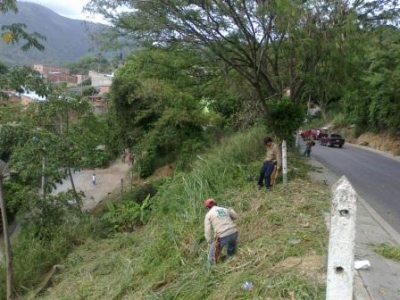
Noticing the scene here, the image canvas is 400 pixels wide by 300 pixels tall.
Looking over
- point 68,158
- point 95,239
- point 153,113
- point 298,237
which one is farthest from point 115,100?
point 298,237

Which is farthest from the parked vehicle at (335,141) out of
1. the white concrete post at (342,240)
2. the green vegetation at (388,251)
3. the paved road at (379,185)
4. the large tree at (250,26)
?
the white concrete post at (342,240)

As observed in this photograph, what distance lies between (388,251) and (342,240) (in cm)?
459

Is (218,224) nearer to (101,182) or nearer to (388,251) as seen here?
(388,251)

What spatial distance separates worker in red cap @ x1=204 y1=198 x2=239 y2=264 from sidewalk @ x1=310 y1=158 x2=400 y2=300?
196cm

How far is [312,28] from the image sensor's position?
40.7ft

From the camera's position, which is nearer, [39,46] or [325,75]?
[39,46]

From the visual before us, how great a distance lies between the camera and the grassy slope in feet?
20.5

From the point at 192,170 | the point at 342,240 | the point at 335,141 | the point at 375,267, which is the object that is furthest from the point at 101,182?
the point at 342,240

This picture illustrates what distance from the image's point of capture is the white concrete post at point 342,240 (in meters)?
3.50

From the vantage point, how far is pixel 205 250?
8211mm

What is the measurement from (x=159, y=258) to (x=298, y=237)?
272 centimetres

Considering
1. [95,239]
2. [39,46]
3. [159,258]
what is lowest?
[95,239]

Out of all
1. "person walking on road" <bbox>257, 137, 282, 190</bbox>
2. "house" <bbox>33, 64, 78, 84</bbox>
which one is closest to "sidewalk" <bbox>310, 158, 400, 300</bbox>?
"person walking on road" <bbox>257, 137, 282, 190</bbox>

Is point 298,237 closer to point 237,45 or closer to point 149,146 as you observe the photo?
point 237,45
